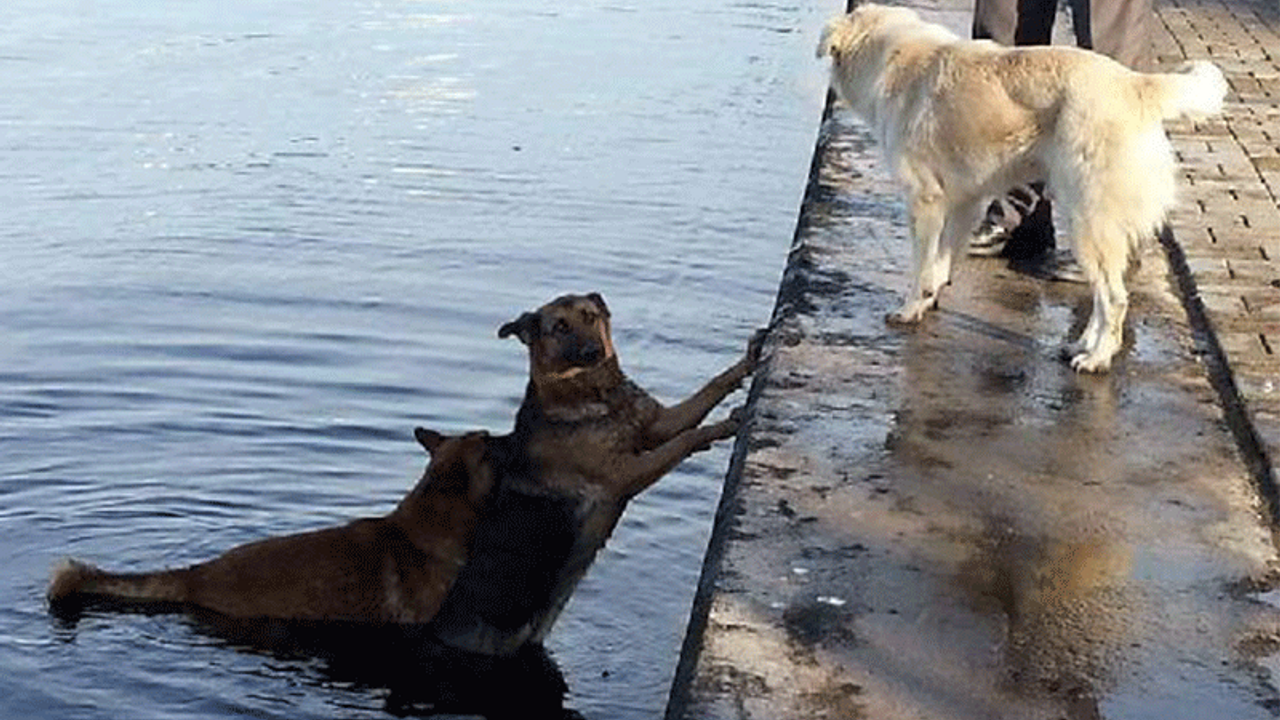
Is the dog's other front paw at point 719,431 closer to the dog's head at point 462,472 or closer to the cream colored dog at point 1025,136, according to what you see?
the dog's head at point 462,472

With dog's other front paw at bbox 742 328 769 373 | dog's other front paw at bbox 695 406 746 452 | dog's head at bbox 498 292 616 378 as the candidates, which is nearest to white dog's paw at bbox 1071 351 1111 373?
dog's other front paw at bbox 742 328 769 373

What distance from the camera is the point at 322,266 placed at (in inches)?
500

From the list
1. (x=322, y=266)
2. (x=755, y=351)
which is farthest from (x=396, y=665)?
(x=322, y=266)

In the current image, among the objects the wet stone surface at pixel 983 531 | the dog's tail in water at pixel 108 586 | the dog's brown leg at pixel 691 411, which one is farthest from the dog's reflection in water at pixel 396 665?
the wet stone surface at pixel 983 531

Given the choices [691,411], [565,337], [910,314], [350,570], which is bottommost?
[350,570]

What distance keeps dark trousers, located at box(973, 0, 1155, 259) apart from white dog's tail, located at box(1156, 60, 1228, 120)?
154 centimetres

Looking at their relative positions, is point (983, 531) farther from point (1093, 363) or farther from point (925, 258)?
point (925, 258)

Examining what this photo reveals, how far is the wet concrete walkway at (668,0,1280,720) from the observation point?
5398 millimetres

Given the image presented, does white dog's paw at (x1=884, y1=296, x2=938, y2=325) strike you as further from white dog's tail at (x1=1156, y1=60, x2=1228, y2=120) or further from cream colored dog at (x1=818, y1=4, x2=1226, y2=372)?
white dog's tail at (x1=1156, y1=60, x2=1228, y2=120)

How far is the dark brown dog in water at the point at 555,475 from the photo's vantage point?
24.4 ft

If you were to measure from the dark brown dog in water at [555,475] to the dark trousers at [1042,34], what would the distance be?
2.55 meters

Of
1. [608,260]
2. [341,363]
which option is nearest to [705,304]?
[608,260]

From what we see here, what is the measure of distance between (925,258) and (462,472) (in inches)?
84.3

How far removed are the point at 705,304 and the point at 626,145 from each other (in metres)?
3.91
